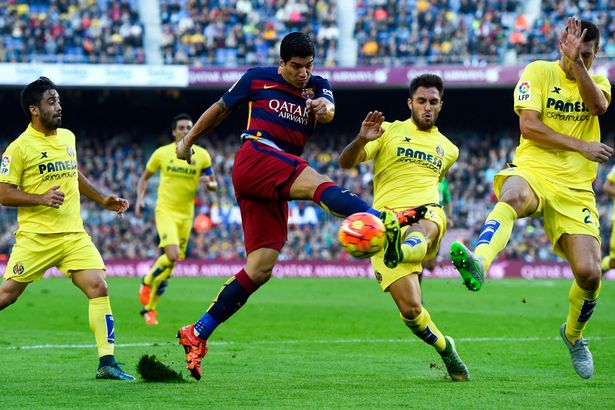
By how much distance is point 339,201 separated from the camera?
7.75 metres

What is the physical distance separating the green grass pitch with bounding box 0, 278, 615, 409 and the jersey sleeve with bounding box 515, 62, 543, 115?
1950 mm

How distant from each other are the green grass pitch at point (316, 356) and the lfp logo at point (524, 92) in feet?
6.55

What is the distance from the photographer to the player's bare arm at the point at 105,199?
31.8 feet

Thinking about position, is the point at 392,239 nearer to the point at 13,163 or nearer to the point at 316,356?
the point at 13,163

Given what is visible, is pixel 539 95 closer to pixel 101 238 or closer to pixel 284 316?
pixel 284 316

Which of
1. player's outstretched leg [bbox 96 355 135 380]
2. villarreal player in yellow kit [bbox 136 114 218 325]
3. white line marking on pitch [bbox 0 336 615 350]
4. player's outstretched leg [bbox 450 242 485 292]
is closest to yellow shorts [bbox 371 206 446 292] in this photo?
player's outstretched leg [bbox 450 242 485 292]

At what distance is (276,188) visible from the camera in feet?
26.9

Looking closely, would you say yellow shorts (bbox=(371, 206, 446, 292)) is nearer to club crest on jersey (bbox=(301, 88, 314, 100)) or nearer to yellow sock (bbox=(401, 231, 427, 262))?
yellow sock (bbox=(401, 231, 427, 262))

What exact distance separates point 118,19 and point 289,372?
30.1 metres

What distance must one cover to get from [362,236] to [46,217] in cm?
346

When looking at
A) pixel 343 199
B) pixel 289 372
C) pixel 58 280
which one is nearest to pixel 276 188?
pixel 343 199

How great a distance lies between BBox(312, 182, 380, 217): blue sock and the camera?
25.2ft

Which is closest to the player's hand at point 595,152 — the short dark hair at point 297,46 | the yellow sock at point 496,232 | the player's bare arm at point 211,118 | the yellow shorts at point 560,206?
the yellow shorts at point 560,206

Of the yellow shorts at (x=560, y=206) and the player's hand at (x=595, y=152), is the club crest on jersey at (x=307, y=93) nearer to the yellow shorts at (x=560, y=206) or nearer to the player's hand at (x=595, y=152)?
the yellow shorts at (x=560, y=206)
